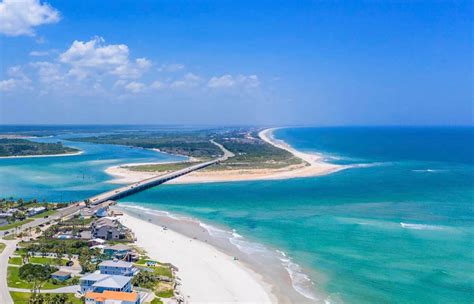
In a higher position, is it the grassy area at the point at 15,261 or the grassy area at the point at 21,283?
the grassy area at the point at 15,261

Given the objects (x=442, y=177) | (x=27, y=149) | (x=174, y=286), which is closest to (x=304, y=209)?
(x=174, y=286)

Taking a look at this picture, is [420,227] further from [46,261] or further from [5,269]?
[5,269]

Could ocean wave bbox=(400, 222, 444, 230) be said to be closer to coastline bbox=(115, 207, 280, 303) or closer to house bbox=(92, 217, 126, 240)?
coastline bbox=(115, 207, 280, 303)

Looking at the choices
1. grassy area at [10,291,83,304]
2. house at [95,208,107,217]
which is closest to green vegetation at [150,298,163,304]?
grassy area at [10,291,83,304]

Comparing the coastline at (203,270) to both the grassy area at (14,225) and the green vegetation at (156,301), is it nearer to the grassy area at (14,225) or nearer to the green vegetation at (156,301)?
the green vegetation at (156,301)

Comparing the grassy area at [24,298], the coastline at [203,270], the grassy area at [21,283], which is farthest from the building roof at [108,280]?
the coastline at [203,270]

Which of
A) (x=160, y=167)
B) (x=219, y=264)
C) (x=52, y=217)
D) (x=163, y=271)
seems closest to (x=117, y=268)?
(x=163, y=271)
